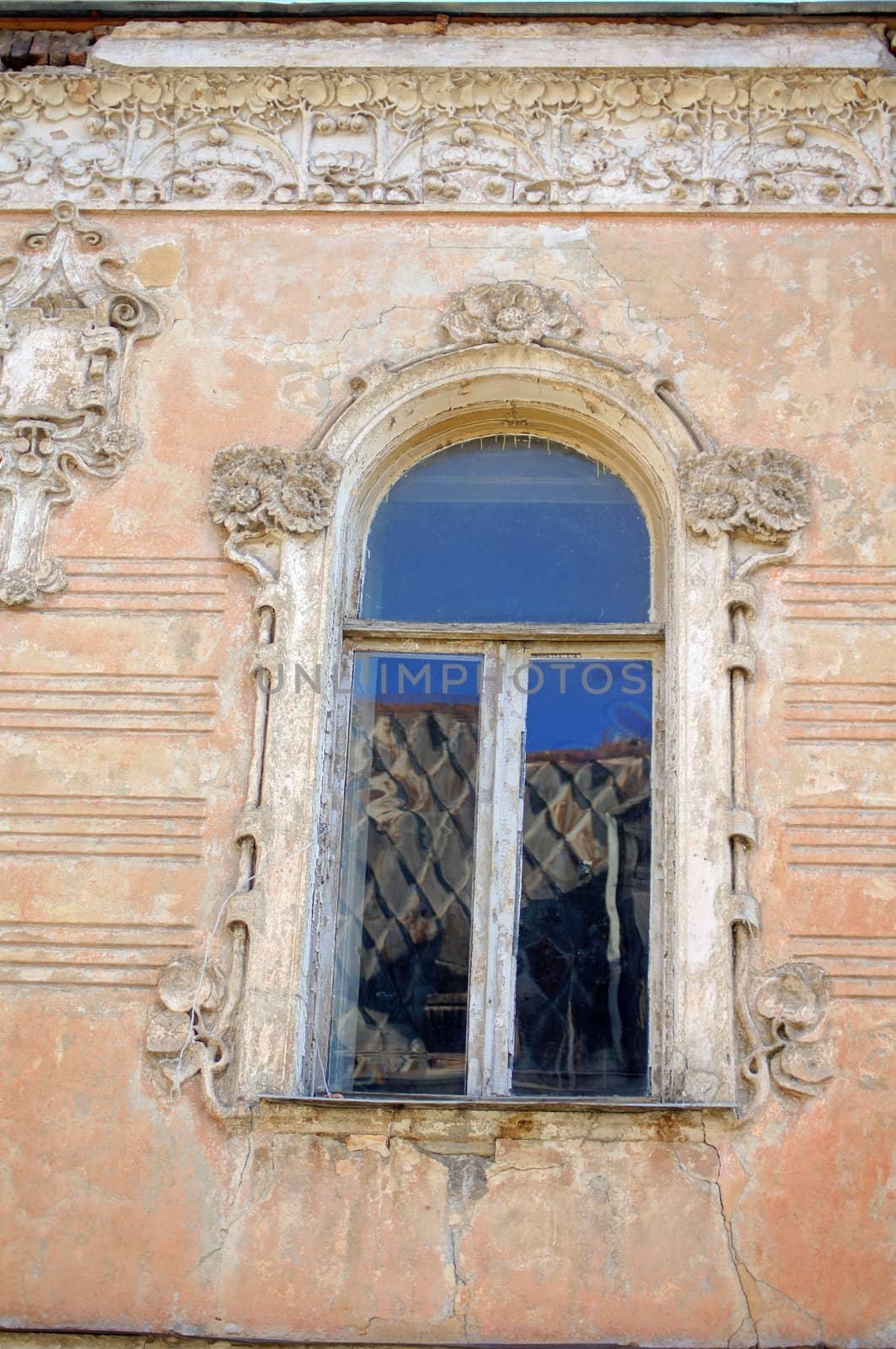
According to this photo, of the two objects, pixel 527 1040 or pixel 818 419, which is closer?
pixel 527 1040

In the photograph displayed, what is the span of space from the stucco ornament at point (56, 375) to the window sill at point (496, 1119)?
202 cm

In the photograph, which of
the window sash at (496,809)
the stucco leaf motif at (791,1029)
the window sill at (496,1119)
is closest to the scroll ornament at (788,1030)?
the stucco leaf motif at (791,1029)

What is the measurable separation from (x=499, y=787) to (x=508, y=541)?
3.14ft

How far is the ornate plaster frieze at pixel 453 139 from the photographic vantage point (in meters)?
6.98

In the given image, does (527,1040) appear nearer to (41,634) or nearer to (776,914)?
(776,914)

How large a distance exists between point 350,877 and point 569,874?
0.71 metres

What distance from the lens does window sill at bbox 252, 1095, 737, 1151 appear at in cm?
556

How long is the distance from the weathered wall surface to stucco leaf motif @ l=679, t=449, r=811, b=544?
109 millimetres

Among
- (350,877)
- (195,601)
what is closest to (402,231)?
(195,601)

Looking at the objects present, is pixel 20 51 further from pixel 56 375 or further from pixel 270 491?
pixel 270 491

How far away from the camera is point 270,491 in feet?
21.2

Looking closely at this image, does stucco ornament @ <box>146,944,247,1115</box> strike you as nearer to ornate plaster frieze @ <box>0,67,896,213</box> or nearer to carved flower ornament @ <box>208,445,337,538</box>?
carved flower ornament @ <box>208,445,337,538</box>

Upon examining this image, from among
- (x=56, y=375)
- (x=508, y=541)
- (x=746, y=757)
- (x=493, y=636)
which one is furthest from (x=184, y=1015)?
(x=56, y=375)

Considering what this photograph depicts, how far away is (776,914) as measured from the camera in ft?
19.3
